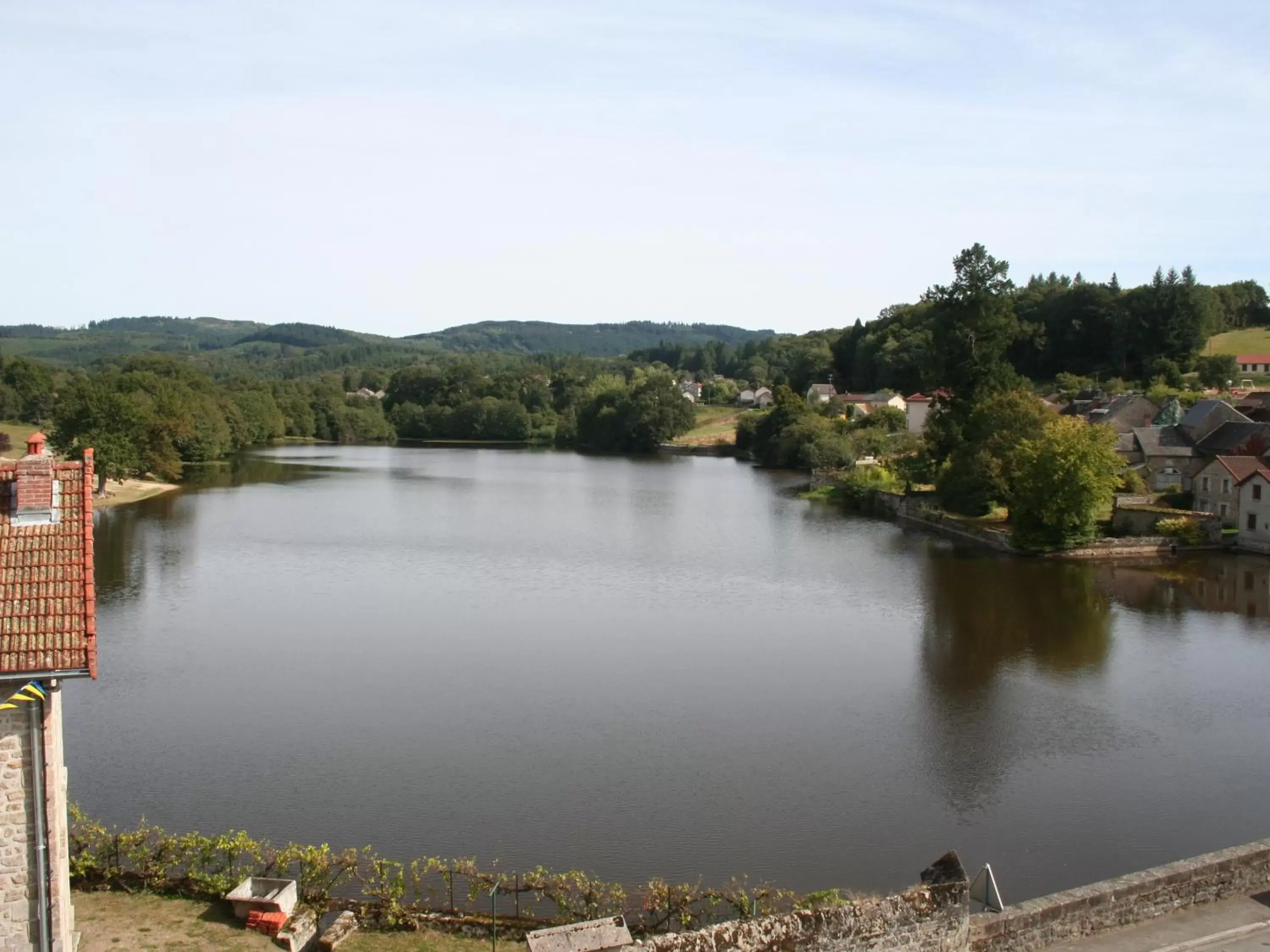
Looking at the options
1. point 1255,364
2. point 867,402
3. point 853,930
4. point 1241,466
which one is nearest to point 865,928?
point 853,930

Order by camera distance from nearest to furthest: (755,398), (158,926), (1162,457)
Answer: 1. (158,926)
2. (1162,457)
3. (755,398)

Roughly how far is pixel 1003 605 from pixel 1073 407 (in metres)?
40.2

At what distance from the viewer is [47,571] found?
876 cm

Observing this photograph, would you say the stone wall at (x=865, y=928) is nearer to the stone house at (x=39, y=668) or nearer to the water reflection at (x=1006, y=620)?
the stone house at (x=39, y=668)

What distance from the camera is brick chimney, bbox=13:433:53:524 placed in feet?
29.1

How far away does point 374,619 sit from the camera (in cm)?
2728

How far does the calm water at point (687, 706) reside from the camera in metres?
14.9

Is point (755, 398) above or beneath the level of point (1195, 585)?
above

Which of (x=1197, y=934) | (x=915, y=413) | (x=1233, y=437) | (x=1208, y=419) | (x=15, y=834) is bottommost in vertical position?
(x=1197, y=934)

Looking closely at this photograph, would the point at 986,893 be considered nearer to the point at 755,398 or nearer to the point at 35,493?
the point at 35,493

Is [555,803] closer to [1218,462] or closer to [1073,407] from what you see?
[1218,462]

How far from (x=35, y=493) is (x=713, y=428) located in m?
98.4

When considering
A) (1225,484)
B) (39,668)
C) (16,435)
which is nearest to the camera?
(39,668)

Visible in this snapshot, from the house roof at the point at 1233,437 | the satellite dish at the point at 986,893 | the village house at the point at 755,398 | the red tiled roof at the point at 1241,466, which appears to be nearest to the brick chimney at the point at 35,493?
the satellite dish at the point at 986,893
